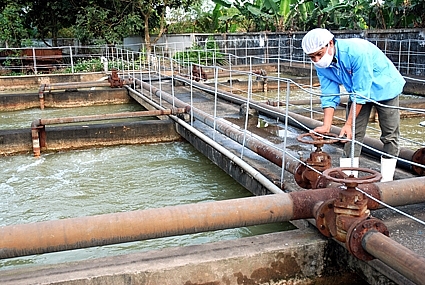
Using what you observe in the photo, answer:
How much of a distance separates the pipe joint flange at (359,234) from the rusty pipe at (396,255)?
30mm

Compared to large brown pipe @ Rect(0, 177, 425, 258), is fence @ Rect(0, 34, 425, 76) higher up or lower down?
higher up

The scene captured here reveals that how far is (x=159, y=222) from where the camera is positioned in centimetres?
295

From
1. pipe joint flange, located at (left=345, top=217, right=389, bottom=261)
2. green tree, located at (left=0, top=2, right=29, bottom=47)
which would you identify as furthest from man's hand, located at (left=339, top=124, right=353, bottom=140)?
green tree, located at (left=0, top=2, right=29, bottom=47)

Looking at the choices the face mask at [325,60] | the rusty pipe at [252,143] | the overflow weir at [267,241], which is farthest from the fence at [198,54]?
the overflow weir at [267,241]

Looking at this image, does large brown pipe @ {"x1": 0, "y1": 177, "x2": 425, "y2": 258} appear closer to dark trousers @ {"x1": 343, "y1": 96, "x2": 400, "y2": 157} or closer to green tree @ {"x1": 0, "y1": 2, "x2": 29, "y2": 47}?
dark trousers @ {"x1": 343, "y1": 96, "x2": 400, "y2": 157}

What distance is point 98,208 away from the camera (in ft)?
17.6

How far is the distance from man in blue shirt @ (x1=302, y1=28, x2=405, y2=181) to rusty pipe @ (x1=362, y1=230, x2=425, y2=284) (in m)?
0.74

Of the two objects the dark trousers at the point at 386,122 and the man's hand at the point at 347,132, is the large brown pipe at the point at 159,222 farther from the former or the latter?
the dark trousers at the point at 386,122

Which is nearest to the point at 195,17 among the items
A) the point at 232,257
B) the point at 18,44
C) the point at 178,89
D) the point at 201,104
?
the point at 18,44

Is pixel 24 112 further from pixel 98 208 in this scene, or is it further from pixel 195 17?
pixel 195 17

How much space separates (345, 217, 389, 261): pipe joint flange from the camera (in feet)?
9.07

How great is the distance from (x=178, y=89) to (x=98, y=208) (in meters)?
6.97

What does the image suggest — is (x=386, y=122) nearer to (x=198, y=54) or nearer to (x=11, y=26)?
(x=198, y=54)

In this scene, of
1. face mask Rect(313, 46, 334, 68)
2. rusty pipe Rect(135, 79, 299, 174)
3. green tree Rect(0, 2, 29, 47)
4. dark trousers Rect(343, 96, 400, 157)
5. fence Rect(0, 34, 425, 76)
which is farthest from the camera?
green tree Rect(0, 2, 29, 47)
